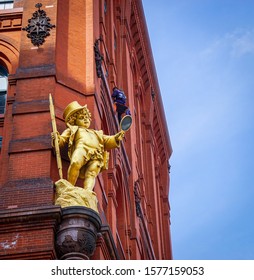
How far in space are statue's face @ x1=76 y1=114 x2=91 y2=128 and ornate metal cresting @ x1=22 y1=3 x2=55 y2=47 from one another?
3128 mm

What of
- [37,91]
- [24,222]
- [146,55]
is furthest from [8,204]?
[146,55]

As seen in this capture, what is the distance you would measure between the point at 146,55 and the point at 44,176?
20624 millimetres

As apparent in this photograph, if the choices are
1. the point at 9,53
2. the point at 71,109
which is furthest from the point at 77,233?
the point at 9,53

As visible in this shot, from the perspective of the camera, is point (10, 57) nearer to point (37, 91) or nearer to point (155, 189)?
point (37, 91)

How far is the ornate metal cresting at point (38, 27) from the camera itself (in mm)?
19797

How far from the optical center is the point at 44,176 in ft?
53.5

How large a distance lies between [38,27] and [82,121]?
152 inches

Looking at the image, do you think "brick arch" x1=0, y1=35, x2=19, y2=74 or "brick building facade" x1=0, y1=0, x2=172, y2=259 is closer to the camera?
"brick building facade" x1=0, y1=0, x2=172, y2=259

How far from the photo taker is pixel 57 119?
1780cm

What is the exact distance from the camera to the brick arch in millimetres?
20000

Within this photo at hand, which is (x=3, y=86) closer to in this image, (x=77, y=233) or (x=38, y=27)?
(x=38, y=27)

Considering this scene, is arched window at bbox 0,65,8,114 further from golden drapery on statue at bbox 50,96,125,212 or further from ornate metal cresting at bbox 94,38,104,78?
golden drapery on statue at bbox 50,96,125,212

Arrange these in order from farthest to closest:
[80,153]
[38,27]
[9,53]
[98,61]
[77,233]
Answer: [98,61] → [9,53] → [38,27] → [80,153] → [77,233]

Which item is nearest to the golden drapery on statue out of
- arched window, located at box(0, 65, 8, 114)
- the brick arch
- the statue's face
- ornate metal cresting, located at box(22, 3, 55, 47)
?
the statue's face
